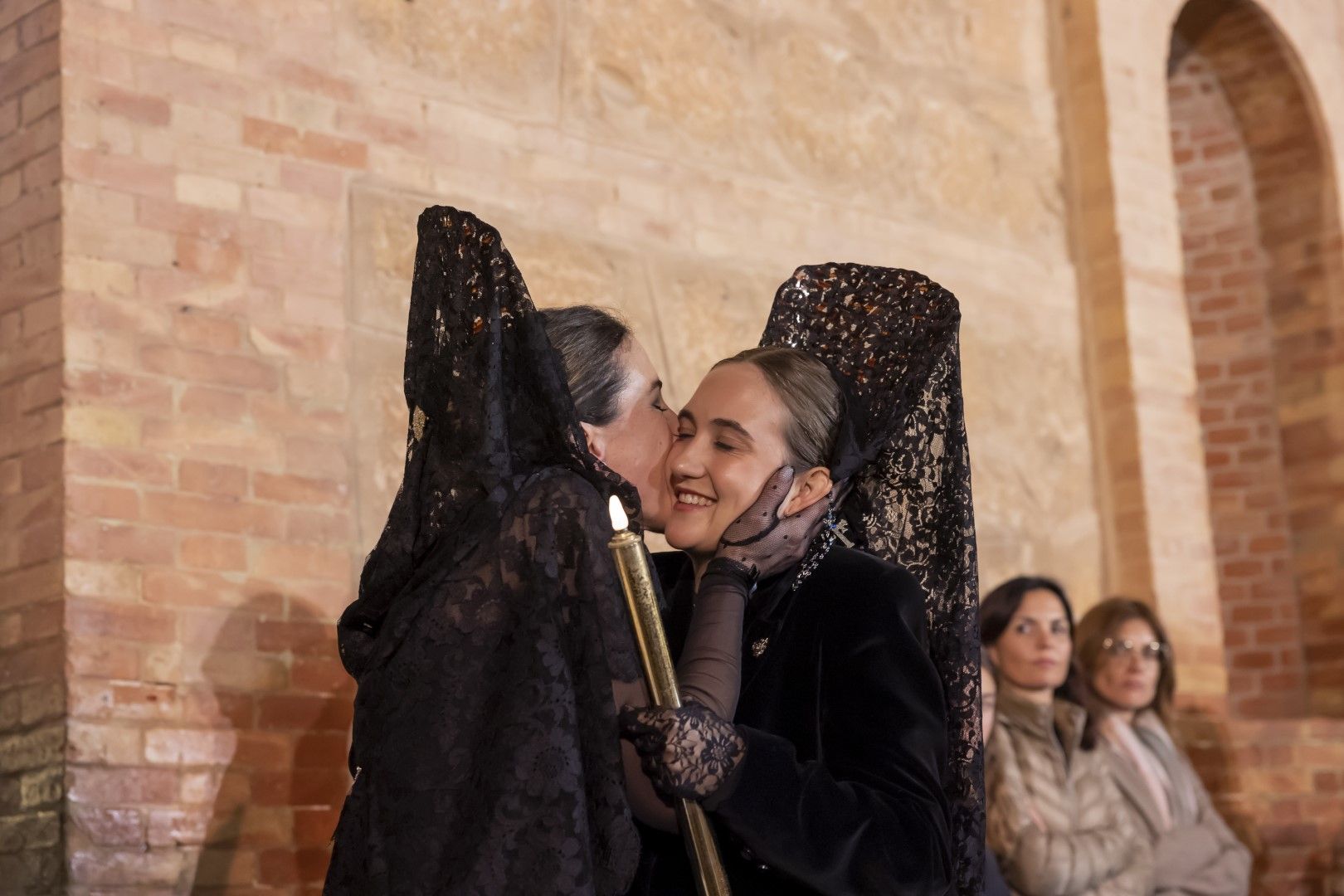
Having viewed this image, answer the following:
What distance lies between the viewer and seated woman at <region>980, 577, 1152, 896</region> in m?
4.96

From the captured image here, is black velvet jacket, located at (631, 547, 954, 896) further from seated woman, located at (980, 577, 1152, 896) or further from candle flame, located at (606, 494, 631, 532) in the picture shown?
seated woman, located at (980, 577, 1152, 896)

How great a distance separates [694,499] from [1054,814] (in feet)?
9.34

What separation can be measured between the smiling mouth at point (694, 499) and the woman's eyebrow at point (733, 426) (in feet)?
0.34

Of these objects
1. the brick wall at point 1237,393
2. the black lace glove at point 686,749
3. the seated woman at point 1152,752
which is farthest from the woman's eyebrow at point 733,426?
the brick wall at point 1237,393

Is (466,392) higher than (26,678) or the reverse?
higher

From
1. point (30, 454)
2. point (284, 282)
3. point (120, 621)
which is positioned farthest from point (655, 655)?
point (284, 282)

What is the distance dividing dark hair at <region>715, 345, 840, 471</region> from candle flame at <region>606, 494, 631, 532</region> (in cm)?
40

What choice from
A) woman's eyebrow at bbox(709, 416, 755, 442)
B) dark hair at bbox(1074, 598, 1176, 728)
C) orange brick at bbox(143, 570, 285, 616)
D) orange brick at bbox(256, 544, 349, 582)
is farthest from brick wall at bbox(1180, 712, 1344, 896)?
woman's eyebrow at bbox(709, 416, 755, 442)

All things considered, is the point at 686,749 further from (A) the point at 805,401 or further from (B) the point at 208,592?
(B) the point at 208,592

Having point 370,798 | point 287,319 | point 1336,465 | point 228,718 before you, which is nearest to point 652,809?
point 370,798

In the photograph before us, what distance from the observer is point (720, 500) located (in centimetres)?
260

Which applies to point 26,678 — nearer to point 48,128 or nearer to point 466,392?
point 48,128

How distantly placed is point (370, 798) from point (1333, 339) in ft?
21.2

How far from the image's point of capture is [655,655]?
230 centimetres
